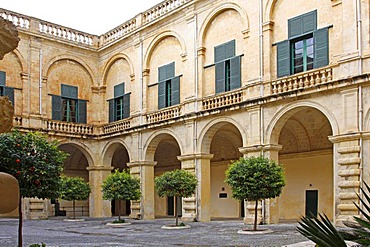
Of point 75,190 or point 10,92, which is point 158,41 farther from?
point 75,190

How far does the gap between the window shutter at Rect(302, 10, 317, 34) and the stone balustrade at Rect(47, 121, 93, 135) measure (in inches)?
575

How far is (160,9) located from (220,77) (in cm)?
592

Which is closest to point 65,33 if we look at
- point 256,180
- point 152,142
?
point 152,142

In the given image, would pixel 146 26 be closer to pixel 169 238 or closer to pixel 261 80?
pixel 261 80

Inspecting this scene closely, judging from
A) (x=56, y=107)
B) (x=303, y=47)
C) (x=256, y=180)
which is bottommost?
(x=256, y=180)

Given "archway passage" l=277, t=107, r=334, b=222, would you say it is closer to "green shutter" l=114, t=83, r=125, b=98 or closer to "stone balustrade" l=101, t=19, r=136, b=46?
"green shutter" l=114, t=83, r=125, b=98

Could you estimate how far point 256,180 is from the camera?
50.4 feet

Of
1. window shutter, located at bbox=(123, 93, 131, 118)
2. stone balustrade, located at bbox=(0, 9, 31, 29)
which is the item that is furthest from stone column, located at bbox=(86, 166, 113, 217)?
stone balustrade, located at bbox=(0, 9, 31, 29)

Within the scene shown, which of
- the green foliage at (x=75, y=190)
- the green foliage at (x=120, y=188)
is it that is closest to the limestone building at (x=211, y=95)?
the green foliage at (x=120, y=188)

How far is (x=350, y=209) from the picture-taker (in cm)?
1538

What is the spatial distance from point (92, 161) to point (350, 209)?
16.5 meters

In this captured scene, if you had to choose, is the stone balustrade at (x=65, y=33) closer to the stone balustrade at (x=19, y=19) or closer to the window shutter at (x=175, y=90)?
the stone balustrade at (x=19, y=19)

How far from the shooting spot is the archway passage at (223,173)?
1002 inches

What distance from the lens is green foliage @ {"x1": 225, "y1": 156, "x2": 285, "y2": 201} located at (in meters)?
15.4
